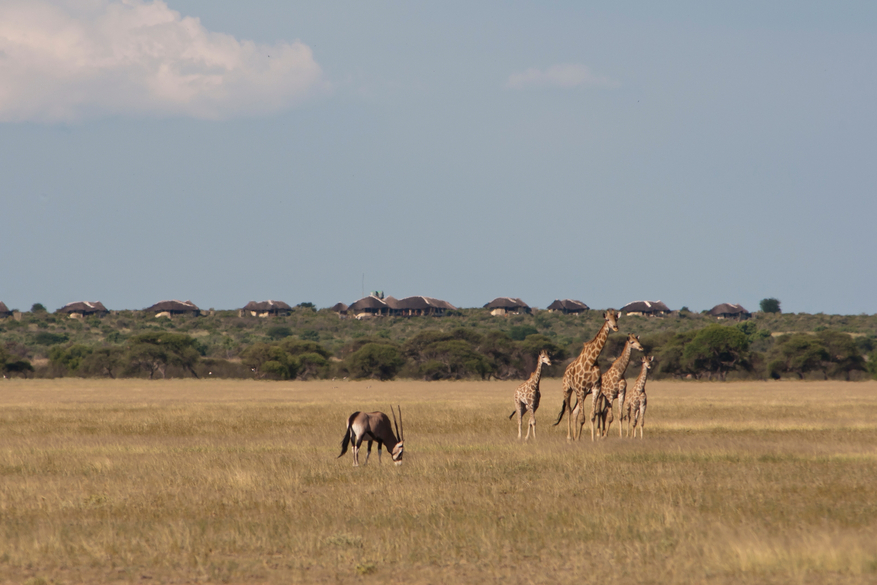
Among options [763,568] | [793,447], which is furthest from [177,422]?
[763,568]

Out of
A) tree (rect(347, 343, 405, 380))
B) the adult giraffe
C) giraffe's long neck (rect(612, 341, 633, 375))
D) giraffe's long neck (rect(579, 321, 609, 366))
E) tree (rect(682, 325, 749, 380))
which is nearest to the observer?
giraffe's long neck (rect(579, 321, 609, 366))

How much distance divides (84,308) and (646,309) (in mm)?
84458

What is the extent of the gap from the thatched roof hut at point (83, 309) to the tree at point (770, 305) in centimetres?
10283

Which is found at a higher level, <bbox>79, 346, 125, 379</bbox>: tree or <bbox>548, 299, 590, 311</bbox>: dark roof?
<bbox>548, 299, 590, 311</bbox>: dark roof

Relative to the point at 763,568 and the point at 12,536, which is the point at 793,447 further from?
the point at 12,536

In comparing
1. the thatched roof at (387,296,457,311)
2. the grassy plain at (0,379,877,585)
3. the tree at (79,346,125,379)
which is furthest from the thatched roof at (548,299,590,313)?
the grassy plain at (0,379,877,585)

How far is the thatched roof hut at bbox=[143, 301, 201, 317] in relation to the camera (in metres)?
137

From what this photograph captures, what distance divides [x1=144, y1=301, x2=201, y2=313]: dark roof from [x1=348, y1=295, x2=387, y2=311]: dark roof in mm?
23165

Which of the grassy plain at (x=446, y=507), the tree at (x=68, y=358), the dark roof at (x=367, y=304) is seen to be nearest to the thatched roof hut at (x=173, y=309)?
the dark roof at (x=367, y=304)

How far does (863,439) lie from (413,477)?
11794 mm

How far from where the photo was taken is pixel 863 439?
2131cm

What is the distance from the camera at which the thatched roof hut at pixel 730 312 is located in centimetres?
14425

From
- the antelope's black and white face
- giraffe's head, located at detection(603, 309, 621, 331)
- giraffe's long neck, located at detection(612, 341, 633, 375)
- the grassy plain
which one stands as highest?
giraffe's head, located at detection(603, 309, 621, 331)

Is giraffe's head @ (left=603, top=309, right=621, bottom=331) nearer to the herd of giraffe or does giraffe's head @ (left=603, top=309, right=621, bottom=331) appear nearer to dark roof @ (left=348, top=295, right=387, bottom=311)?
the herd of giraffe
